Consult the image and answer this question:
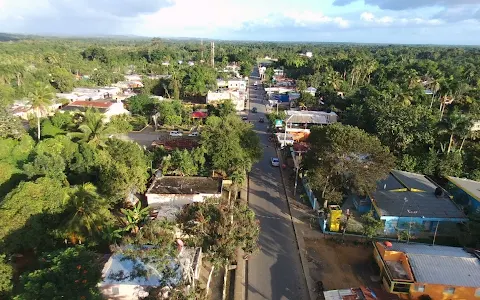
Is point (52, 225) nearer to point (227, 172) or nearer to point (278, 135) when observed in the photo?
point (227, 172)

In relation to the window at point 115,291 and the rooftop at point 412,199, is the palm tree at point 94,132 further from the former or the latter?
the rooftop at point 412,199

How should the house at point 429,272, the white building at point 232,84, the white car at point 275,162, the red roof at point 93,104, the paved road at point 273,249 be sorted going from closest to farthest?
the house at point 429,272, the paved road at point 273,249, the white car at point 275,162, the red roof at point 93,104, the white building at point 232,84

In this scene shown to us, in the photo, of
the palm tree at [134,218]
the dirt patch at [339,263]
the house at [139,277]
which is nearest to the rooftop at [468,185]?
the dirt patch at [339,263]

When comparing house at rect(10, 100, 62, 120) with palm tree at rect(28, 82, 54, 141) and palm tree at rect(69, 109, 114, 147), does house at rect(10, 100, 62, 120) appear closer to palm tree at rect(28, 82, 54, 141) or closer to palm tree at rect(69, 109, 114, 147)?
palm tree at rect(28, 82, 54, 141)

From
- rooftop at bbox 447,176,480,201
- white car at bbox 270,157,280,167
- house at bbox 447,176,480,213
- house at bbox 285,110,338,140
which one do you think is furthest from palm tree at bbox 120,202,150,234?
house at bbox 285,110,338,140

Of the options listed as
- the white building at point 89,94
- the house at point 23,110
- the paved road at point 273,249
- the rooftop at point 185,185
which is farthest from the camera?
the white building at point 89,94

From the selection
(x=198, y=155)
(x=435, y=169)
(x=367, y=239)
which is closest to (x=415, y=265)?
(x=367, y=239)
